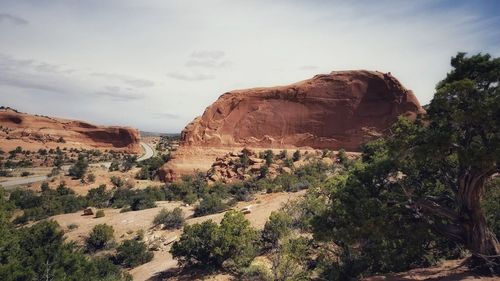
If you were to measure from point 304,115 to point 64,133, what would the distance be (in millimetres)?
65867

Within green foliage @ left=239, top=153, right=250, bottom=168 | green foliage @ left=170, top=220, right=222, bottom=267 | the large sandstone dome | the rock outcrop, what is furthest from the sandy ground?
the rock outcrop

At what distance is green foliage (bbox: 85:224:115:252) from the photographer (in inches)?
855

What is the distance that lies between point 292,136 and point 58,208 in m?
29.7

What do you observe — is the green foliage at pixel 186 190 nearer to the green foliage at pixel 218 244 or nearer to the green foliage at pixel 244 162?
the green foliage at pixel 244 162

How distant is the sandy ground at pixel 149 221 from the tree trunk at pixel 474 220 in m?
12.0

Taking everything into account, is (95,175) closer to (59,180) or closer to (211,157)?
(59,180)

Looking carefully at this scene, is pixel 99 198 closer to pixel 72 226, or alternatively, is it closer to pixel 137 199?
pixel 137 199

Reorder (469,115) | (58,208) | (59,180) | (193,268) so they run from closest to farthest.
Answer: (469,115) < (193,268) < (58,208) < (59,180)

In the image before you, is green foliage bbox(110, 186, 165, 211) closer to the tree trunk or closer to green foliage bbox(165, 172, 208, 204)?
green foliage bbox(165, 172, 208, 204)

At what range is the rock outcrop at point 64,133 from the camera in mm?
83812

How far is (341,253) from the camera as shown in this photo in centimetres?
1357

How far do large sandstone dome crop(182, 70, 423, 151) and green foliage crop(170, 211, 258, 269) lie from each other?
31.4 meters

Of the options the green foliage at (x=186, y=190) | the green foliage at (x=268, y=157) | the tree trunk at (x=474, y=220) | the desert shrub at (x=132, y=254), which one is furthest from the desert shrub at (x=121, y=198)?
the tree trunk at (x=474, y=220)

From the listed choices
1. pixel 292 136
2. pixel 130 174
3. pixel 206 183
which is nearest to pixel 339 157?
pixel 292 136
